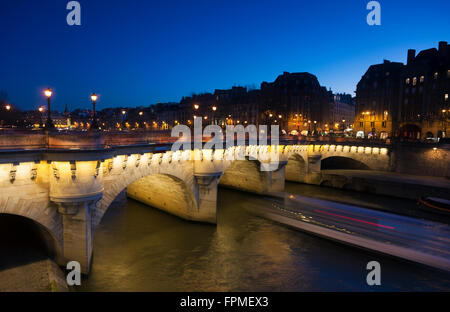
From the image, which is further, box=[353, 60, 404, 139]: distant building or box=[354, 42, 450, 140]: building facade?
box=[353, 60, 404, 139]: distant building

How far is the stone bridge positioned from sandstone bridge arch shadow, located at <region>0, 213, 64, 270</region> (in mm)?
137

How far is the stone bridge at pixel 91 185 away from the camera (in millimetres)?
14398

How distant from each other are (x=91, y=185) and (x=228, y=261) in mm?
10139

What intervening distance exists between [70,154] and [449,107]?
68.5 metres

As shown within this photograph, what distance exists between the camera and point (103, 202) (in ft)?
59.9

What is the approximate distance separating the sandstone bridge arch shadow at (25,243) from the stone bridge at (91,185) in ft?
0.45

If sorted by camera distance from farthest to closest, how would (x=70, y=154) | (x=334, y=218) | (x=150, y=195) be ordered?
(x=150, y=195) < (x=334, y=218) < (x=70, y=154)

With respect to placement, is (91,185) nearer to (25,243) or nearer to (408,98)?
(25,243)

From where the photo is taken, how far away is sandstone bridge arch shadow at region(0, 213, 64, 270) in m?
15.9

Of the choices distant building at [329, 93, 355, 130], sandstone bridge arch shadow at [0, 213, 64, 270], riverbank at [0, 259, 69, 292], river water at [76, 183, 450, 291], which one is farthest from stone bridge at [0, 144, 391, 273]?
distant building at [329, 93, 355, 130]

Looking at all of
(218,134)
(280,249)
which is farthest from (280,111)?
(280,249)

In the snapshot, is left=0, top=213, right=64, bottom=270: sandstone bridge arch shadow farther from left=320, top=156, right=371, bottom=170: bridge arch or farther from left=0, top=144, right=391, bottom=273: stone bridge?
left=320, top=156, right=371, bottom=170: bridge arch

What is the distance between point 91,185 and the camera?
15703 millimetres
